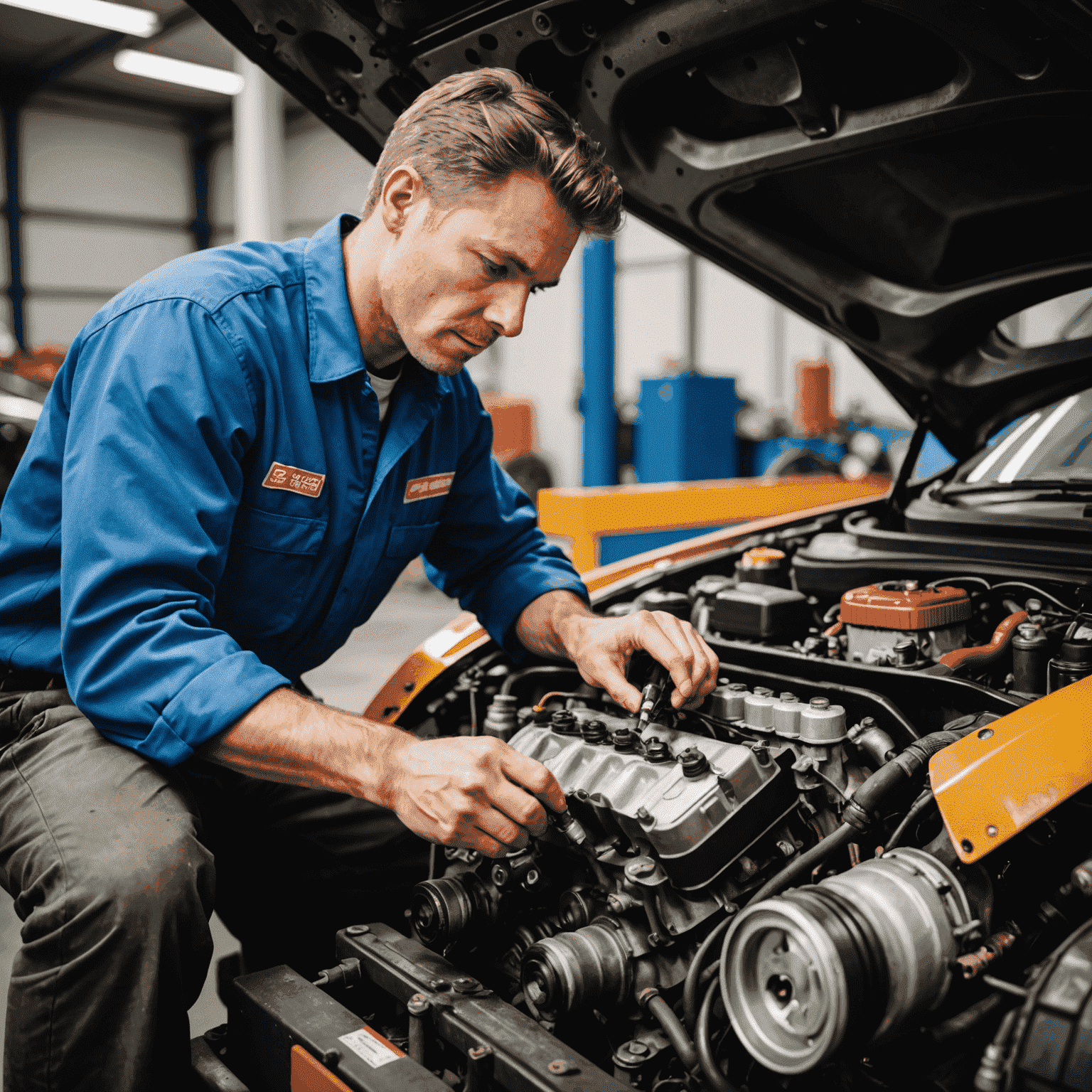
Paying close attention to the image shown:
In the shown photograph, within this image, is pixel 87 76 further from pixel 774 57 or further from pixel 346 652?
pixel 774 57

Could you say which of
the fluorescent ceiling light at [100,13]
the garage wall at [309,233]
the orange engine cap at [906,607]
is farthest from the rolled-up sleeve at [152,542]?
the fluorescent ceiling light at [100,13]

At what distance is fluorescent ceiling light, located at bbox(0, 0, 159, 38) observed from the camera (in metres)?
9.45

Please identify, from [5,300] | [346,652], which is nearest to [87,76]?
[5,300]

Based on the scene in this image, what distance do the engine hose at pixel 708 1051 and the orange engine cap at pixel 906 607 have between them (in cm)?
62

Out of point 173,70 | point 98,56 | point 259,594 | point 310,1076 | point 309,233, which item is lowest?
point 310,1076

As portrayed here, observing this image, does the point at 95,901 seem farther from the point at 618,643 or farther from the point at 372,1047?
the point at 618,643

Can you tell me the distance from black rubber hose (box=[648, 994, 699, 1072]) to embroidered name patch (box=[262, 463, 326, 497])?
2.70 feet

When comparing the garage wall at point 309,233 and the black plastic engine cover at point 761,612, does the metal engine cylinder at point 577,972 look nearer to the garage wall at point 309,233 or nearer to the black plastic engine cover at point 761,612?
the black plastic engine cover at point 761,612

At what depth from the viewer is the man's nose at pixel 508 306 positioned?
1387 mm

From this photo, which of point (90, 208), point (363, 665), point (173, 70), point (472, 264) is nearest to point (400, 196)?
point (472, 264)

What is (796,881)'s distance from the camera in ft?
3.58

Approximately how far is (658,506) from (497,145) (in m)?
3.07

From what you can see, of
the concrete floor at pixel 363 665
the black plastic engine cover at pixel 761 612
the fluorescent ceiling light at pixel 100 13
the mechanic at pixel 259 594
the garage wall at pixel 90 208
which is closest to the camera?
the mechanic at pixel 259 594

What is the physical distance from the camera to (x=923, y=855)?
982 mm
